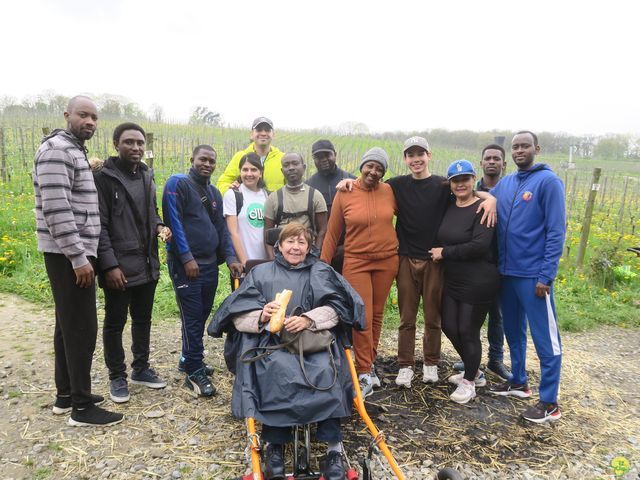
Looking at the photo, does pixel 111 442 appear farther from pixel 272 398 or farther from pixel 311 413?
pixel 311 413

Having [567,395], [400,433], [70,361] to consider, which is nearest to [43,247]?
[70,361]

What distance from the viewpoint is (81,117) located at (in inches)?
116

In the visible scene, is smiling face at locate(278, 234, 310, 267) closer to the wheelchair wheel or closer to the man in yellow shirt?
the man in yellow shirt

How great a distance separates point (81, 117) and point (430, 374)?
3.56 m

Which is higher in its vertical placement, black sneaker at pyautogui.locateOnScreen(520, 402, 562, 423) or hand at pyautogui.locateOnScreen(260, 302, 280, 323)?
hand at pyautogui.locateOnScreen(260, 302, 280, 323)

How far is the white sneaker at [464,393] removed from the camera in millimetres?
3787

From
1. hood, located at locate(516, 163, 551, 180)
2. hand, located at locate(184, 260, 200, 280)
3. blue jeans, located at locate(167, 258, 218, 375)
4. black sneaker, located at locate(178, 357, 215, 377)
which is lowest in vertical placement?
black sneaker, located at locate(178, 357, 215, 377)

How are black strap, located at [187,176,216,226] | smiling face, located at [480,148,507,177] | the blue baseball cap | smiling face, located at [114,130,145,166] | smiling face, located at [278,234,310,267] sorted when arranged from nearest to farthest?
smiling face, located at [278,234,310,267]
smiling face, located at [114,130,145,166]
the blue baseball cap
black strap, located at [187,176,216,226]
smiling face, located at [480,148,507,177]

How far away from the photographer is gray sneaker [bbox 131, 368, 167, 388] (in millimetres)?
3893

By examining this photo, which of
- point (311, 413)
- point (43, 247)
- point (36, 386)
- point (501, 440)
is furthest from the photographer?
point (36, 386)

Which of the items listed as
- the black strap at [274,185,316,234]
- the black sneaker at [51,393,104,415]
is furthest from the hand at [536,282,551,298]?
the black sneaker at [51,393,104,415]

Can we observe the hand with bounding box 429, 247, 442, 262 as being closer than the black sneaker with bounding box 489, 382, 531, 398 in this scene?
Yes

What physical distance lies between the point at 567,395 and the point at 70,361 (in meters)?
4.25

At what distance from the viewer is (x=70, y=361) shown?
10.3ft
